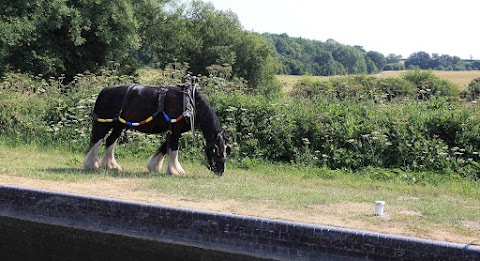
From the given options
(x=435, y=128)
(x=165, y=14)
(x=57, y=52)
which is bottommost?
(x=435, y=128)

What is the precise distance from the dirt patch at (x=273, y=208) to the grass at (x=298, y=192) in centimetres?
1

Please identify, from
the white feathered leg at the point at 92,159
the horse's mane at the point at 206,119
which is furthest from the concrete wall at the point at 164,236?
the horse's mane at the point at 206,119

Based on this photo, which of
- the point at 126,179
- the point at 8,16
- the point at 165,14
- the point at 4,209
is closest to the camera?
the point at 4,209

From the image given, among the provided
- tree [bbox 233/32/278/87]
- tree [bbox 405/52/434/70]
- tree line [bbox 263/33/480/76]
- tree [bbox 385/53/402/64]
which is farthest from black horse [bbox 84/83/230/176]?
tree [bbox 385/53/402/64]

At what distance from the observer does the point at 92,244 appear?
8195mm

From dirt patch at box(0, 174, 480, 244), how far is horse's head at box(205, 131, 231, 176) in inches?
53.3

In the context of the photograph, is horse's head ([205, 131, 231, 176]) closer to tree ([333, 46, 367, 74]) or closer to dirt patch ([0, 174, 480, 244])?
dirt patch ([0, 174, 480, 244])

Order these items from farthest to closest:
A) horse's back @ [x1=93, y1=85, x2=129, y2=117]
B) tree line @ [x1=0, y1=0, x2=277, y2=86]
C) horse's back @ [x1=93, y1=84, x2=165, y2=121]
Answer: tree line @ [x1=0, y1=0, x2=277, y2=86] → horse's back @ [x1=93, y1=85, x2=129, y2=117] → horse's back @ [x1=93, y1=84, x2=165, y2=121]

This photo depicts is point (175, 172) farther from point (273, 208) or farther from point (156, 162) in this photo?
point (273, 208)

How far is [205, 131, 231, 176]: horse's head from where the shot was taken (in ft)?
34.8

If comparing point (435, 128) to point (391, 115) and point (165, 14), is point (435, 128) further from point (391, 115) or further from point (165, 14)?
point (165, 14)

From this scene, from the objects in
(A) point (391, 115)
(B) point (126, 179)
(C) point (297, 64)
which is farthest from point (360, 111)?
(C) point (297, 64)

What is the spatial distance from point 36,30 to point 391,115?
16.1 metres

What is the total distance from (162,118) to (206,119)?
0.78 meters
